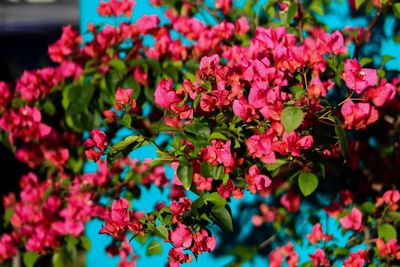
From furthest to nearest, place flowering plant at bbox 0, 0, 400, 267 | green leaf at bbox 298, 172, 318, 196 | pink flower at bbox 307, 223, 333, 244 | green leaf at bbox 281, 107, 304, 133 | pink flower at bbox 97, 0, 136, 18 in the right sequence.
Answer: pink flower at bbox 97, 0, 136, 18 → pink flower at bbox 307, 223, 333, 244 → green leaf at bbox 298, 172, 318, 196 → flowering plant at bbox 0, 0, 400, 267 → green leaf at bbox 281, 107, 304, 133

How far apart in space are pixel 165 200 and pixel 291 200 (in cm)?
54

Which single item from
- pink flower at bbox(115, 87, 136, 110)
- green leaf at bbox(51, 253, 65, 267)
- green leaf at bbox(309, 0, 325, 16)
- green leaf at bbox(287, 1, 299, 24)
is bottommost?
pink flower at bbox(115, 87, 136, 110)

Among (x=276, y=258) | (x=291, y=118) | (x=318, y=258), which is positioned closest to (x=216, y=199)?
(x=291, y=118)

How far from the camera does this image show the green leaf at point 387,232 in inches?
98.4

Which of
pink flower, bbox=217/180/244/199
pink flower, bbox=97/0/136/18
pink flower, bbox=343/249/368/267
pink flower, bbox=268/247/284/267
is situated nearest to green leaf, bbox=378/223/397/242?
pink flower, bbox=343/249/368/267

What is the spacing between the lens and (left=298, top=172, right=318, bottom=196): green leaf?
81.7 inches

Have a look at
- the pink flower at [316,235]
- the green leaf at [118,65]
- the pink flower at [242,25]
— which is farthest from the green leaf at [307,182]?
the green leaf at [118,65]

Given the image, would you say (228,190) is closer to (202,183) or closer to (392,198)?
(202,183)

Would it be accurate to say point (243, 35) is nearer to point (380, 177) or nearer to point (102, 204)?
point (380, 177)

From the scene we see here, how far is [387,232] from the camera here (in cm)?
251

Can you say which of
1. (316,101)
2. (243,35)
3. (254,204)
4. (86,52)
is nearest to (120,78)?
(86,52)

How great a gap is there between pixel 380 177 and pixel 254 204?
50 centimetres

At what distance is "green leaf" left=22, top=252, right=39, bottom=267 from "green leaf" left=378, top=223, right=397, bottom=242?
133cm

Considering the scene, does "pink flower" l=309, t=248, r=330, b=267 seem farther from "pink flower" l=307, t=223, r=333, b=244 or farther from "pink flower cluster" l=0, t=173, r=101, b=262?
"pink flower cluster" l=0, t=173, r=101, b=262
